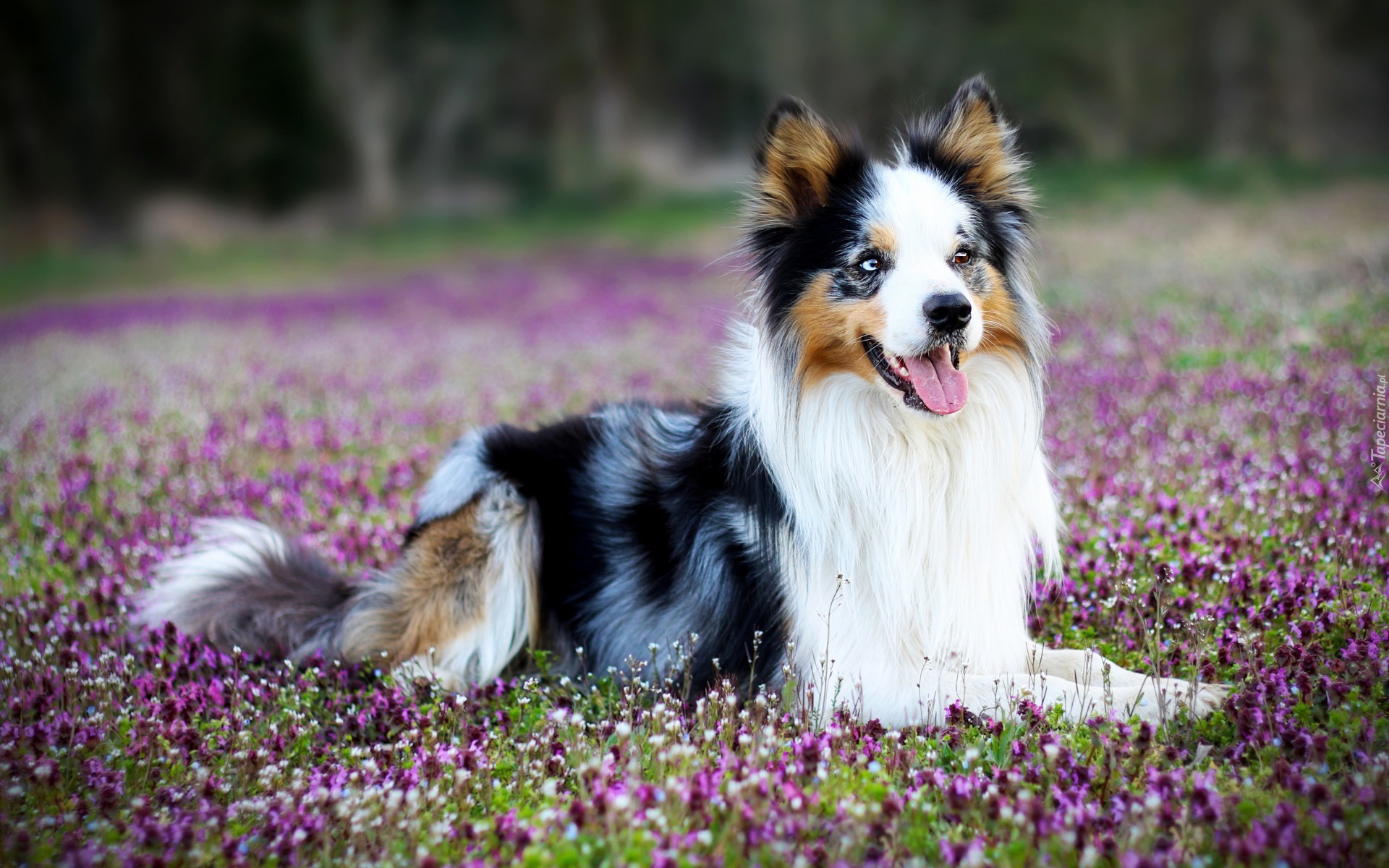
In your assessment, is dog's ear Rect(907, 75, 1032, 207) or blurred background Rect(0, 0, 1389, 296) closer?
dog's ear Rect(907, 75, 1032, 207)

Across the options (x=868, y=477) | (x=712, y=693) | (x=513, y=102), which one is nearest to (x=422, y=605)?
(x=712, y=693)

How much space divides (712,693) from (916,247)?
1.88 metres

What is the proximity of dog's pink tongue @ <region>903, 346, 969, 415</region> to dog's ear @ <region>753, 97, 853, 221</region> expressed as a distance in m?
0.81

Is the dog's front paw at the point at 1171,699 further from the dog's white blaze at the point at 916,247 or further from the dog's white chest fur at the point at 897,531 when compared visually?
the dog's white blaze at the point at 916,247

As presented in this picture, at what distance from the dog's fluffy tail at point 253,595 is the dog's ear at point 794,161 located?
8.90 feet

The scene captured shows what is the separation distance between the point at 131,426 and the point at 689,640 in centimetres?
691

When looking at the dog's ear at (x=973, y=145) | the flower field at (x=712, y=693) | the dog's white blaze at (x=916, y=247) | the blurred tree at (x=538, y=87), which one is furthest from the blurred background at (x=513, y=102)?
the dog's white blaze at (x=916, y=247)

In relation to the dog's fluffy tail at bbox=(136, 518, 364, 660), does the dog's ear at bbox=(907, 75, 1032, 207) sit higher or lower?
higher

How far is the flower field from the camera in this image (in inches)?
106

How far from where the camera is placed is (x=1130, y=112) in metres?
27.1

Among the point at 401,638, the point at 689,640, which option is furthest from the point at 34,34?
the point at 689,640

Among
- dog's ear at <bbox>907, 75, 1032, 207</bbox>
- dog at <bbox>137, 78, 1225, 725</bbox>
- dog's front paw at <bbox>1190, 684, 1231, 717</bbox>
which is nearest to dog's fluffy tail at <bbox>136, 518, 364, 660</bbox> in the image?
dog at <bbox>137, 78, 1225, 725</bbox>

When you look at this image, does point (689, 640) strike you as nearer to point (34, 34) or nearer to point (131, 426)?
point (131, 426)
